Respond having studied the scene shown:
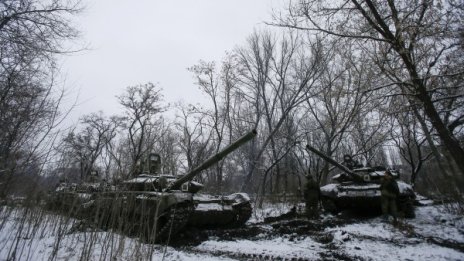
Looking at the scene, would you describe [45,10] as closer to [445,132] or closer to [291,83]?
[445,132]

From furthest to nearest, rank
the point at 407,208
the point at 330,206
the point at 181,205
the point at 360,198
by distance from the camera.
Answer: the point at 330,206 < the point at 360,198 < the point at 407,208 < the point at 181,205

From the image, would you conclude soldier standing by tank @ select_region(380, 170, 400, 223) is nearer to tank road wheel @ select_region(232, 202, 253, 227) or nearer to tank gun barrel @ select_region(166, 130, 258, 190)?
tank road wheel @ select_region(232, 202, 253, 227)

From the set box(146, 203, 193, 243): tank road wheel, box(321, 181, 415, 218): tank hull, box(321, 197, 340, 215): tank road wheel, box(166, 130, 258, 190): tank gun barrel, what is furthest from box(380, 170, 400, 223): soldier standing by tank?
box(146, 203, 193, 243): tank road wheel

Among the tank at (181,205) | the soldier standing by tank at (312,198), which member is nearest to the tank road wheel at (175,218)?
the tank at (181,205)

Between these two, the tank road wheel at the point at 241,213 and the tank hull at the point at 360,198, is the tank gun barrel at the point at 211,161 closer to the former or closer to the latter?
the tank road wheel at the point at 241,213

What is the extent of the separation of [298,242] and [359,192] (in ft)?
15.6

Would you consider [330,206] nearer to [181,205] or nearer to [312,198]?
[312,198]

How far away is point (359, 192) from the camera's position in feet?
37.7

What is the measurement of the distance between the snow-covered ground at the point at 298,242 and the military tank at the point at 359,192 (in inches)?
33.5

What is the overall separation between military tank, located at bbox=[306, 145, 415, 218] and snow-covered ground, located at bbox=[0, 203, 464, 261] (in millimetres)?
851

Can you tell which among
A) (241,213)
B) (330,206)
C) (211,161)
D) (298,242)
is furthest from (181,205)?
(330,206)

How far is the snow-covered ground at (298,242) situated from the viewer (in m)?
5.97

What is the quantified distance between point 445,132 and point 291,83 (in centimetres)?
1333

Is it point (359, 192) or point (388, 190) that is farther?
point (359, 192)
